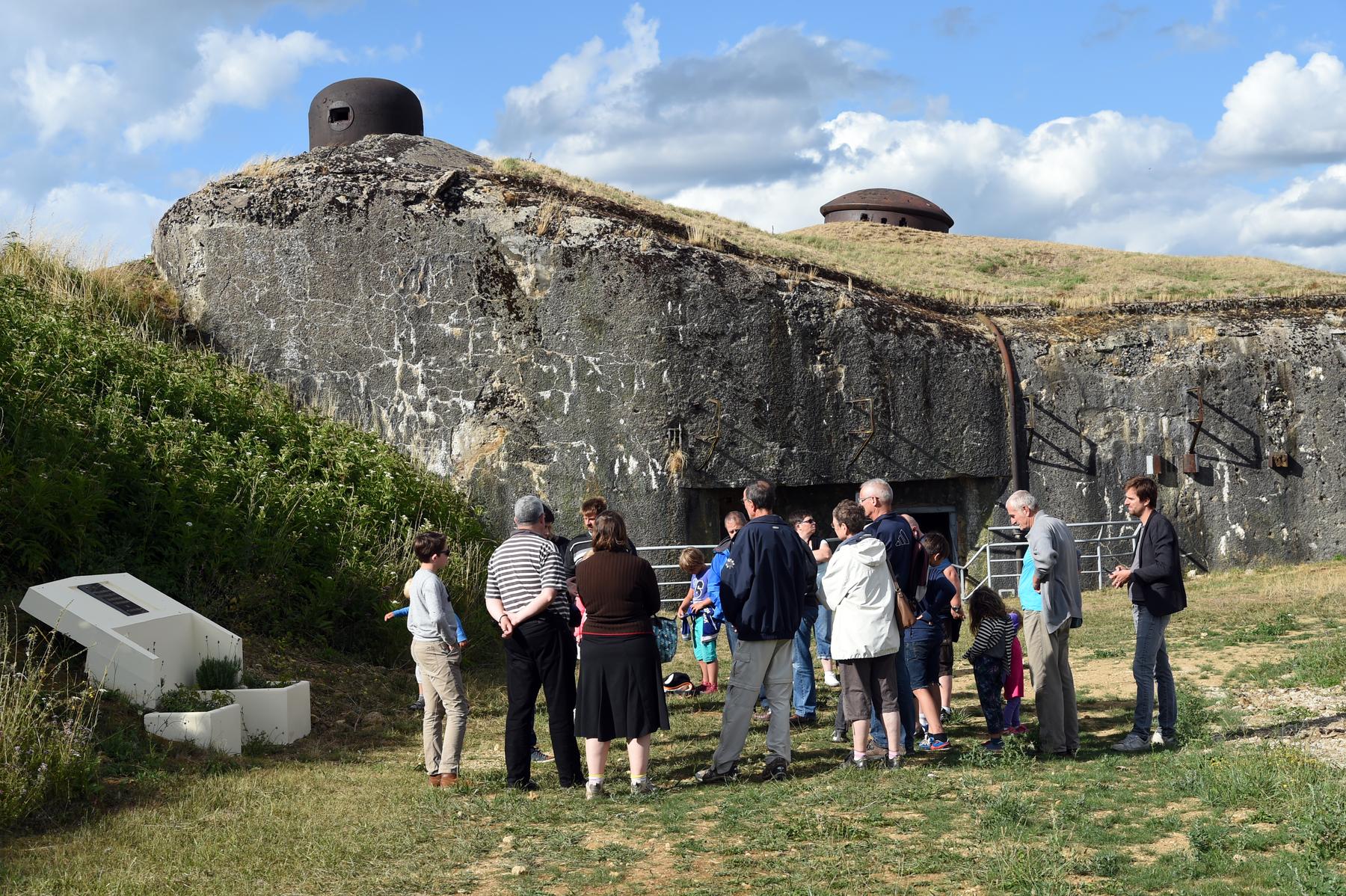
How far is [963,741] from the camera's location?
8336 millimetres

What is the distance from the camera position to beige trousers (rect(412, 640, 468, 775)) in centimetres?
745

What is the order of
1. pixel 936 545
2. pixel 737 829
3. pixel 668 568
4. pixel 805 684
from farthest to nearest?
pixel 668 568
pixel 805 684
pixel 936 545
pixel 737 829

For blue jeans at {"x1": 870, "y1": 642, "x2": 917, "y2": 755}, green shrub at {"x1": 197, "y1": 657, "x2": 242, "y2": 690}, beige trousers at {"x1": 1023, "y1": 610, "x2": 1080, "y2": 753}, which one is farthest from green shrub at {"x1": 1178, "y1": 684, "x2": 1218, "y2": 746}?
green shrub at {"x1": 197, "y1": 657, "x2": 242, "y2": 690}

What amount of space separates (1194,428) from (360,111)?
16790 mm

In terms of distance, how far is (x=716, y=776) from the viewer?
7387 mm

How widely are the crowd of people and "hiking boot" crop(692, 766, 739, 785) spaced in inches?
0.4

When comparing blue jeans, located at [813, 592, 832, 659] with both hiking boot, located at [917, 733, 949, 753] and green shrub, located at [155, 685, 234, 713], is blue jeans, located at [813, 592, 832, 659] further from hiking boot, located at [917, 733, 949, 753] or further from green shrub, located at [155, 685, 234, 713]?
green shrub, located at [155, 685, 234, 713]

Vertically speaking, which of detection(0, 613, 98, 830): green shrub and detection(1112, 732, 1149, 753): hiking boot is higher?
detection(0, 613, 98, 830): green shrub

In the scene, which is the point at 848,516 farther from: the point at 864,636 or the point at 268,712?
the point at 268,712

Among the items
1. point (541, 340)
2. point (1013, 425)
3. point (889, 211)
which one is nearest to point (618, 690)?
point (541, 340)

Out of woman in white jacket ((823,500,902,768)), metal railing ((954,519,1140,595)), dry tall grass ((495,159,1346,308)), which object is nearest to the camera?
woman in white jacket ((823,500,902,768))

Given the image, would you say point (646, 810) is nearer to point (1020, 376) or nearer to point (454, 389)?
point (454, 389)

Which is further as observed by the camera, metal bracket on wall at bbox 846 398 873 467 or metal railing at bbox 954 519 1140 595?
metal railing at bbox 954 519 1140 595

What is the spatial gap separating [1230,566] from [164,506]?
16630 millimetres
